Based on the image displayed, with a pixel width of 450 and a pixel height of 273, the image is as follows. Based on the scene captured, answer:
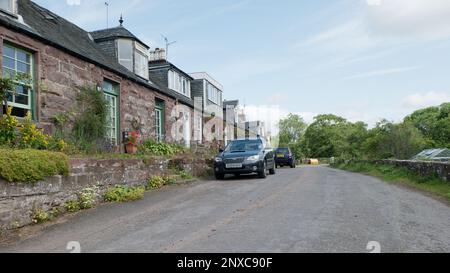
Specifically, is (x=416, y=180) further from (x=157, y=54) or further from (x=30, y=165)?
(x=157, y=54)

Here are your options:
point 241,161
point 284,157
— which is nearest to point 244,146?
point 241,161

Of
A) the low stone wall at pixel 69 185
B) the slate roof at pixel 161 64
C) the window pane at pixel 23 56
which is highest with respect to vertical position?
the slate roof at pixel 161 64

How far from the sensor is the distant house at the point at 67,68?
9.51 meters

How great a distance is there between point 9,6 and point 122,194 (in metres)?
6.75

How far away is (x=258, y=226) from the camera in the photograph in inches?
213

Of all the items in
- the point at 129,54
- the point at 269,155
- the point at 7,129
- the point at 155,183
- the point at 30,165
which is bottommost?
the point at 155,183

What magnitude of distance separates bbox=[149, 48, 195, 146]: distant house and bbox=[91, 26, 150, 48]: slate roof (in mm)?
3441

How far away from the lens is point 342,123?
85688 millimetres

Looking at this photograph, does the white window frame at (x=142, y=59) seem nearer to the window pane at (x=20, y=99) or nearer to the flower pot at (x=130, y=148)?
the flower pot at (x=130, y=148)

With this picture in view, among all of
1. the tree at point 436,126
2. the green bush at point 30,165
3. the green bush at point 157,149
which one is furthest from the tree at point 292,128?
the green bush at point 30,165

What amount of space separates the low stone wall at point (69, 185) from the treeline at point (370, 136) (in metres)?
19.2

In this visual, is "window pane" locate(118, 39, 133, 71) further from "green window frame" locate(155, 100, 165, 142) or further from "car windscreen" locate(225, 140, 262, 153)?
"car windscreen" locate(225, 140, 262, 153)

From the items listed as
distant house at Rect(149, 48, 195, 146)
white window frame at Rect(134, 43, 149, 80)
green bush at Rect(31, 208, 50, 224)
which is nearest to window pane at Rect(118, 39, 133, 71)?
white window frame at Rect(134, 43, 149, 80)
